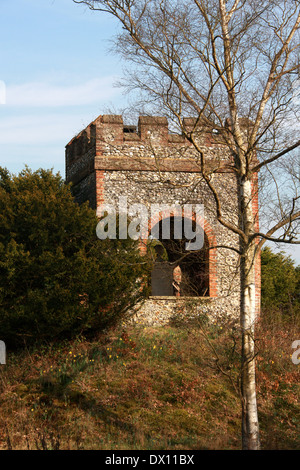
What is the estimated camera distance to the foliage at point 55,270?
11.3 meters

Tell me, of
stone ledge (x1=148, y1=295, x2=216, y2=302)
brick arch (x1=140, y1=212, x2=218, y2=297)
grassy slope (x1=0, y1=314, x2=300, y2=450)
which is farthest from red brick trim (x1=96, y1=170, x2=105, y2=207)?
grassy slope (x1=0, y1=314, x2=300, y2=450)

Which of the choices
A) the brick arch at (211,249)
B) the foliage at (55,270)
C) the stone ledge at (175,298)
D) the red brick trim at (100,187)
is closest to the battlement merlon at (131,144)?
the red brick trim at (100,187)

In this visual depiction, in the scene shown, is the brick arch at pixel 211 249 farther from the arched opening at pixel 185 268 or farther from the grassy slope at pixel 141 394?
the grassy slope at pixel 141 394

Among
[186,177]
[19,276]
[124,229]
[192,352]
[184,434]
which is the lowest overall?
[184,434]

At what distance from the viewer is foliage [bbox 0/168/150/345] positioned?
1131 centimetres

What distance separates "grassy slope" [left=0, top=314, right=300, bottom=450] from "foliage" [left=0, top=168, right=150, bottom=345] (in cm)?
70

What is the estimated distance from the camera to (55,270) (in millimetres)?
11555

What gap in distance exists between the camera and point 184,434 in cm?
950

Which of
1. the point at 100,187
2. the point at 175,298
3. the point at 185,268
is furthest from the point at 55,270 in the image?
the point at 185,268

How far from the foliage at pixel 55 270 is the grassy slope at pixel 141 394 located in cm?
70
